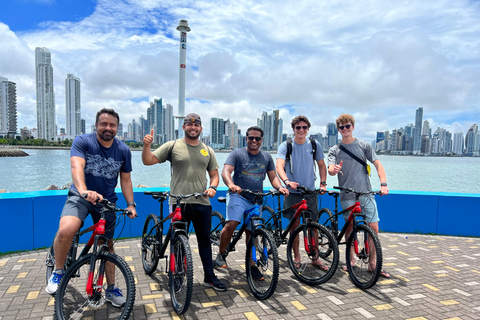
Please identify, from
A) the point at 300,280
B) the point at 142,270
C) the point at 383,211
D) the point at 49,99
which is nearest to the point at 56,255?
the point at 142,270

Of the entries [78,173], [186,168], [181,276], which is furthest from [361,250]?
[78,173]

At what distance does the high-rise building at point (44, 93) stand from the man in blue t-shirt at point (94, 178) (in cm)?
14974

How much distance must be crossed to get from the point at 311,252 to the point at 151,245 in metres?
1.97

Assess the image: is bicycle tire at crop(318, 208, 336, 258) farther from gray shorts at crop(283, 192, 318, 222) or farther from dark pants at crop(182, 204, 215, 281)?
dark pants at crop(182, 204, 215, 281)

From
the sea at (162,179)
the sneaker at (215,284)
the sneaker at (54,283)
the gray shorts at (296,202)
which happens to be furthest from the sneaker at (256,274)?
the sea at (162,179)

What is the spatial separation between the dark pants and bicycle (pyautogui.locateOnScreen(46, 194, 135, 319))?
834 mm

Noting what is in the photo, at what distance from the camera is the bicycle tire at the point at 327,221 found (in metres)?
4.23

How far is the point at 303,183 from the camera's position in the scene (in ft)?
14.1

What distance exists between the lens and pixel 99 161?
123 inches

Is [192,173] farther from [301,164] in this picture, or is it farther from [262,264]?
[301,164]

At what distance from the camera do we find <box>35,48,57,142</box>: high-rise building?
133000mm

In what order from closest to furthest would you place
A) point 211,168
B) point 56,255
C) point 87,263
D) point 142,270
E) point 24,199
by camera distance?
1. point 87,263
2. point 56,255
3. point 211,168
4. point 142,270
5. point 24,199

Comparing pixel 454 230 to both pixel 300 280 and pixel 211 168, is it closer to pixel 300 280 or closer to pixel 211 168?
pixel 300 280

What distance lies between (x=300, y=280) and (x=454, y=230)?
4132 mm
